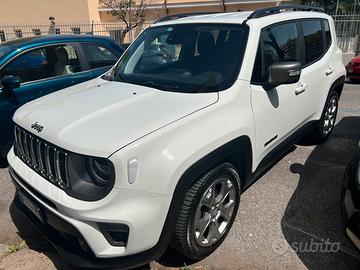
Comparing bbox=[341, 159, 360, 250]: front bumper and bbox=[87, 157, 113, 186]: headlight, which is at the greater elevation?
bbox=[87, 157, 113, 186]: headlight

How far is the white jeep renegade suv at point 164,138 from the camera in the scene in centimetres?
213

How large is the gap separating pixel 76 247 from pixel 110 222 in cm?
40

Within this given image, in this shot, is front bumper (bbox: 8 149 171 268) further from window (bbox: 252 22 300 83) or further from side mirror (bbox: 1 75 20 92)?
side mirror (bbox: 1 75 20 92)

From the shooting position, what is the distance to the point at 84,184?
7.15 feet

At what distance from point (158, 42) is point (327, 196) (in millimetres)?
2467

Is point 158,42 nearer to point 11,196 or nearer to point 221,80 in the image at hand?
point 221,80

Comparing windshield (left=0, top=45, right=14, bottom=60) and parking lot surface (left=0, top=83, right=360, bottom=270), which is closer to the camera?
parking lot surface (left=0, top=83, right=360, bottom=270)

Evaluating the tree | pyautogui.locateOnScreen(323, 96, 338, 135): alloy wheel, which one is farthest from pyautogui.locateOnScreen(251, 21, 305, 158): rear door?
the tree

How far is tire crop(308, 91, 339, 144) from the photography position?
463 cm

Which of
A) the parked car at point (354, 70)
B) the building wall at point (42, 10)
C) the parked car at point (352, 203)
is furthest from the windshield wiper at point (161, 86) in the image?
the building wall at point (42, 10)

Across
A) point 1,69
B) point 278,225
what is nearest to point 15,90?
point 1,69

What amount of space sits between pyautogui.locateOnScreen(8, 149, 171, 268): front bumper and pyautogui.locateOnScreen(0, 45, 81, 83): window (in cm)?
289

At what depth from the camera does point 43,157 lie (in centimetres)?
247

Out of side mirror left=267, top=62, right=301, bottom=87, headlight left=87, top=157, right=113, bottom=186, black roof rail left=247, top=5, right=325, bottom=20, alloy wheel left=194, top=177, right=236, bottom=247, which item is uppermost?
black roof rail left=247, top=5, right=325, bottom=20
